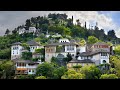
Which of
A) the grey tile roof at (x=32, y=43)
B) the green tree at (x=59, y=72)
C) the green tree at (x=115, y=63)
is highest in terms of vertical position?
the grey tile roof at (x=32, y=43)

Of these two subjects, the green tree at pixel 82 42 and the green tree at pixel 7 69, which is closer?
the green tree at pixel 7 69

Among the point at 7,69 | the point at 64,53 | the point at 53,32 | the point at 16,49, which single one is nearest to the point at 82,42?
the point at 64,53

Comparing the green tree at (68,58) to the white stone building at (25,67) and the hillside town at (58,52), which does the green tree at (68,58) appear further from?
the white stone building at (25,67)

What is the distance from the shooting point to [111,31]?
12.1 ft

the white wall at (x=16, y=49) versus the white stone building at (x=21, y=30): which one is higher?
the white stone building at (x=21, y=30)

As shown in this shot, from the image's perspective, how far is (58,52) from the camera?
3666 millimetres

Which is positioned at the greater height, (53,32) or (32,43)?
(53,32)

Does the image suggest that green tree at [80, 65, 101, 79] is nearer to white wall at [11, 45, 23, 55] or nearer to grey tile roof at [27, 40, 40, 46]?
grey tile roof at [27, 40, 40, 46]

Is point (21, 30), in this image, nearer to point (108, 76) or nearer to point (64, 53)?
point (64, 53)

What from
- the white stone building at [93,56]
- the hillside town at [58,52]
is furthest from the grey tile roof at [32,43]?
the white stone building at [93,56]

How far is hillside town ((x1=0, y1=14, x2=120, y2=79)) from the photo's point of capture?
3.57 metres

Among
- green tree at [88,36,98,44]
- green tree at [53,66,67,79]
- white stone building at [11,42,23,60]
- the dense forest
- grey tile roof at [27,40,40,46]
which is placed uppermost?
the dense forest

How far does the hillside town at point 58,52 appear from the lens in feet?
11.7

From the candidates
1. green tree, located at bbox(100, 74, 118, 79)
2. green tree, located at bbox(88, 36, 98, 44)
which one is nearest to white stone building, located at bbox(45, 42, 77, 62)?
green tree, located at bbox(88, 36, 98, 44)
